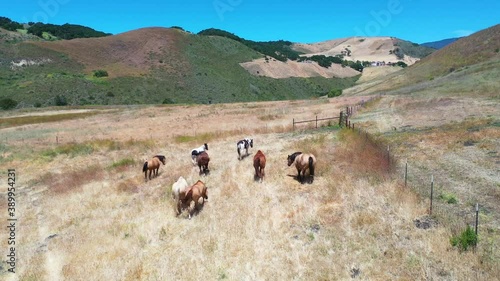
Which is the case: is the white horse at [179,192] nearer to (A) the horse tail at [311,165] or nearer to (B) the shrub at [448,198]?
(A) the horse tail at [311,165]

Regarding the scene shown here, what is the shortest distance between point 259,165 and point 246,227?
478 cm

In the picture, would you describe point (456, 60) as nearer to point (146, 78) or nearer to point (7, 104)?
point (146, 78)

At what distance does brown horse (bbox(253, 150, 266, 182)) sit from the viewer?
56.1ft

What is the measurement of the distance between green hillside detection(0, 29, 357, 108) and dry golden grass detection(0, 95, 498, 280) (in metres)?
68.7

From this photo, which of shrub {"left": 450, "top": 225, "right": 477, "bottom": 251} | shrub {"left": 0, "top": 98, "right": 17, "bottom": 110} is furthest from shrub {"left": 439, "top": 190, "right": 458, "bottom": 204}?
shrub {"left": 0, "top": 98, "right": 17, "bottom": 110}

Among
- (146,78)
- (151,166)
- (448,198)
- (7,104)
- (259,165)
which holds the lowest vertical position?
(448,198)


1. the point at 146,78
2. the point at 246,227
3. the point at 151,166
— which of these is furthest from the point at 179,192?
the point at 146,78

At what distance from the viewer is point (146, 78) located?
101938 millimetres

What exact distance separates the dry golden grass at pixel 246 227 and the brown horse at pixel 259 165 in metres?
0.42

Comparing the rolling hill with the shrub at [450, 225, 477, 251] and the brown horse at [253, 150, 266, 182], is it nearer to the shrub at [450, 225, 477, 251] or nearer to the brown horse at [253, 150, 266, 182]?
the brown horse at [253, 150, 266, 182]

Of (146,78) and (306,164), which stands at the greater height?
(146,78)

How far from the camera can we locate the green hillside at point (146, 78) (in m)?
83.4

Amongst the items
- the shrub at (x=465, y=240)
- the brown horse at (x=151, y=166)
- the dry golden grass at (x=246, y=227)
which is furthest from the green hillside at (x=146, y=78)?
the shrub at (x=465, y=240)

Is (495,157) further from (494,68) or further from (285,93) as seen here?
(285,93)
